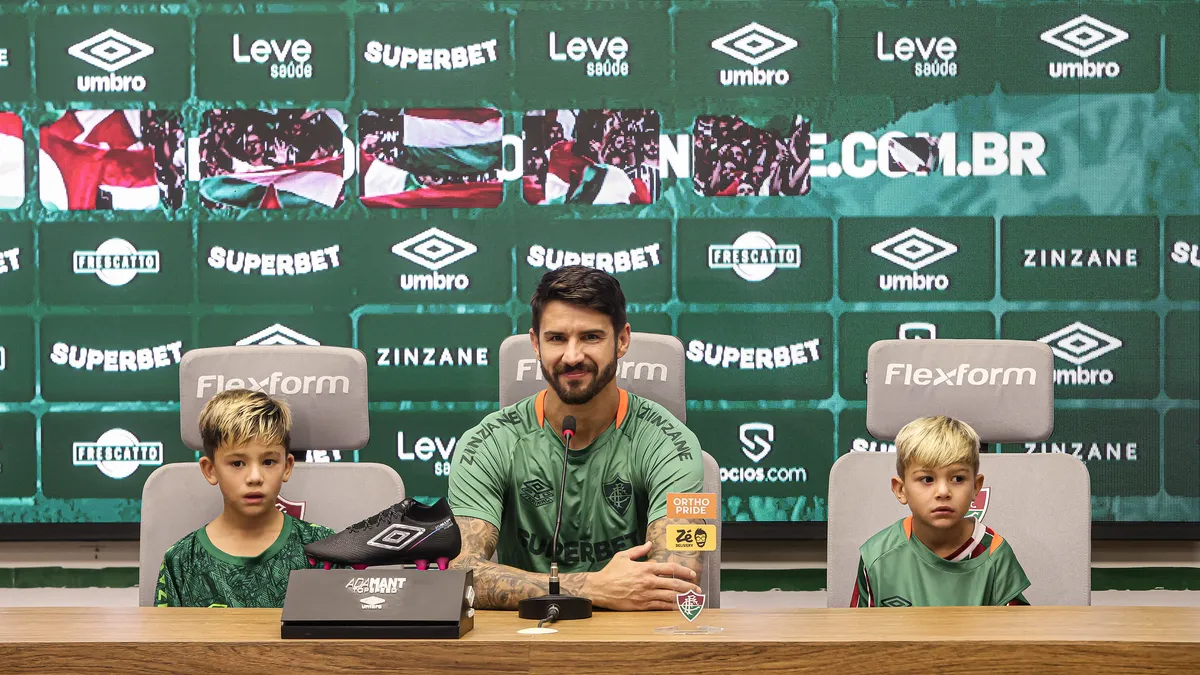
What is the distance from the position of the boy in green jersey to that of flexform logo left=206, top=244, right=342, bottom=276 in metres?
0.99

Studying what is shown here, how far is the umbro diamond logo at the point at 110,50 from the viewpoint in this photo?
11.4 ft

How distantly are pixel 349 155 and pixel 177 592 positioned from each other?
1.46 meters

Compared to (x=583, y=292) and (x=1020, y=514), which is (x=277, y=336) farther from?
(x=1020, y=514)

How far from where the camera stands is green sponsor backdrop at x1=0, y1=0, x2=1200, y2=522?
3.43 meters

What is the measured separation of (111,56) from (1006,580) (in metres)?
2.80

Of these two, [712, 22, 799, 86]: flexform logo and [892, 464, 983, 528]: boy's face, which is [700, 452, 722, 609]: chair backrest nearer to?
[892, 464, 983, 528]: boy's face

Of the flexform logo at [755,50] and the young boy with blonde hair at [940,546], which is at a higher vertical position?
the flexform logo at [755,50]

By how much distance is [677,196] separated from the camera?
346 cm

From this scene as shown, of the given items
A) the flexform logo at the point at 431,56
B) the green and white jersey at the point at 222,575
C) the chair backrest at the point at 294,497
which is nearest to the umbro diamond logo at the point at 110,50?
the flexform logo at the point at 431,56

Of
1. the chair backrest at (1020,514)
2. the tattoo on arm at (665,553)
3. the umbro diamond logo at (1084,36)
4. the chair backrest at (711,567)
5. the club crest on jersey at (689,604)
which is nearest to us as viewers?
the club crest on jersey at (689,604)

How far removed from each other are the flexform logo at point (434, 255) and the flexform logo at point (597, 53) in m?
0.61

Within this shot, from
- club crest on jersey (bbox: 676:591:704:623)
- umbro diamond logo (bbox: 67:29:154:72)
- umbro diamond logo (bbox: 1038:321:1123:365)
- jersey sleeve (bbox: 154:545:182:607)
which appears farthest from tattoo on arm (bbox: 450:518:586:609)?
umbro diamond logo (bbox: 67:29:154:72)

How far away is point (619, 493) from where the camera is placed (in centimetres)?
248

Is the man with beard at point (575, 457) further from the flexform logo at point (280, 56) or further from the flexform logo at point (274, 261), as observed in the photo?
the flexform logo at point (280, 56)
